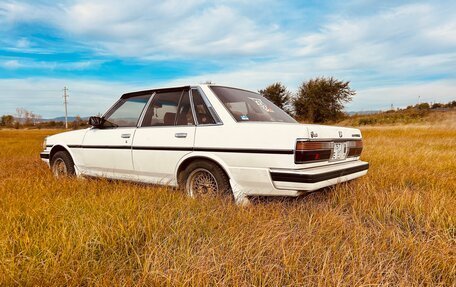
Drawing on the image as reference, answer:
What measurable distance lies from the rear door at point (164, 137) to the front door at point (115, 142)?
0.57ft

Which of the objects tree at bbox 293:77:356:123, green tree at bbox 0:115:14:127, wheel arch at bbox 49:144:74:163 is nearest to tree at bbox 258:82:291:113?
tree at bbox 293:77:356:123

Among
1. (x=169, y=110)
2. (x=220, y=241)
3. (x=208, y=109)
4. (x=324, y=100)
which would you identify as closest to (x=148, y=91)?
(x=169, y=110)

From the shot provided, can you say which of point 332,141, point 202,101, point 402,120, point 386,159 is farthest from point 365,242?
point 402,120

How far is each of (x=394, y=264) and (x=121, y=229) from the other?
193 cm

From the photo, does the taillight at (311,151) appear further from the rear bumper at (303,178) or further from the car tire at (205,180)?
the car tire at (205,180)

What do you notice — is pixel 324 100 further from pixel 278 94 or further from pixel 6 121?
pixel 6 121

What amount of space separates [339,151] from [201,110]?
5.35ft

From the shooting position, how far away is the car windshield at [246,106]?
328 centimetres

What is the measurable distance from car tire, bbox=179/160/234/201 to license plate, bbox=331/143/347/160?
1.20m

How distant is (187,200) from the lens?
9.80ft

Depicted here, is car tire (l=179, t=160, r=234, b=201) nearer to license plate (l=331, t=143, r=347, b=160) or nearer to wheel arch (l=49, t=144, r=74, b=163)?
license plate (l=331, t=143, r=347, b=160)

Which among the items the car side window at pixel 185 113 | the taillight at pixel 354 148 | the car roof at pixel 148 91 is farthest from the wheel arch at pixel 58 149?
the taillight at pixel 354 148

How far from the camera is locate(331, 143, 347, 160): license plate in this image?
10.5ft

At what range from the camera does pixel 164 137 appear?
11.6ft
